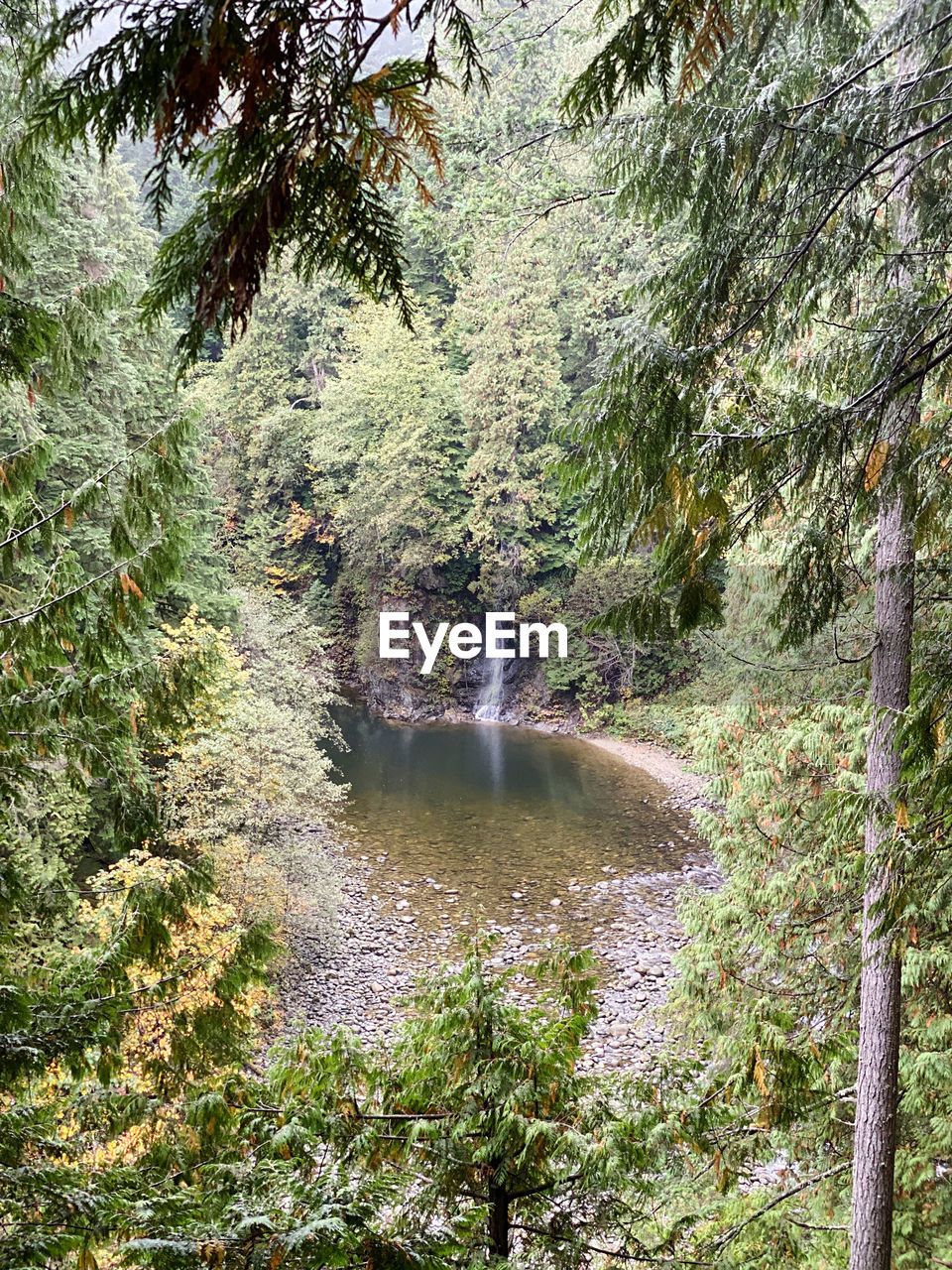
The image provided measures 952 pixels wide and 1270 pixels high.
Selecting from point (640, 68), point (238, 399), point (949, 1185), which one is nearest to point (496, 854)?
point (949, 1185)

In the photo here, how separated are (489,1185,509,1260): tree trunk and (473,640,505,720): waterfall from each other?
59.2 feet

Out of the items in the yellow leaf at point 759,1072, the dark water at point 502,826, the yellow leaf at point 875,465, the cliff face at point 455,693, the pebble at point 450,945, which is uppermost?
the yellow leaf at point 875,465

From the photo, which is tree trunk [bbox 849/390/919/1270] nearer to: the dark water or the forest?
the forest

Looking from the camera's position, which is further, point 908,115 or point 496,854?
point 496,854

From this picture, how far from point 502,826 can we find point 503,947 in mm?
3365

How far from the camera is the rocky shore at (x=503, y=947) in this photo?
8172 mm

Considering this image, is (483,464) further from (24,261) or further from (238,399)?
(24,261)

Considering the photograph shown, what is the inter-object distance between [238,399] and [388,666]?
26.8 ft

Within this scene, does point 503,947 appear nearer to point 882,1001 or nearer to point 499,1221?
point 882,1001

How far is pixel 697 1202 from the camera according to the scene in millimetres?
5699

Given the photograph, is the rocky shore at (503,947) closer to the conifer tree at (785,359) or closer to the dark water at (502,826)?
the dark water at (502,826)

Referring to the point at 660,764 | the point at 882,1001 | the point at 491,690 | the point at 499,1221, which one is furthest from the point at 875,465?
the point at 491,690

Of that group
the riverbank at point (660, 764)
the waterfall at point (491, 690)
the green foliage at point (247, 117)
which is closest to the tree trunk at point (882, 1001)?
the green foliage at point (247, 117)

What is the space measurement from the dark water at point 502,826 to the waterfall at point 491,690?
7.33 ft
